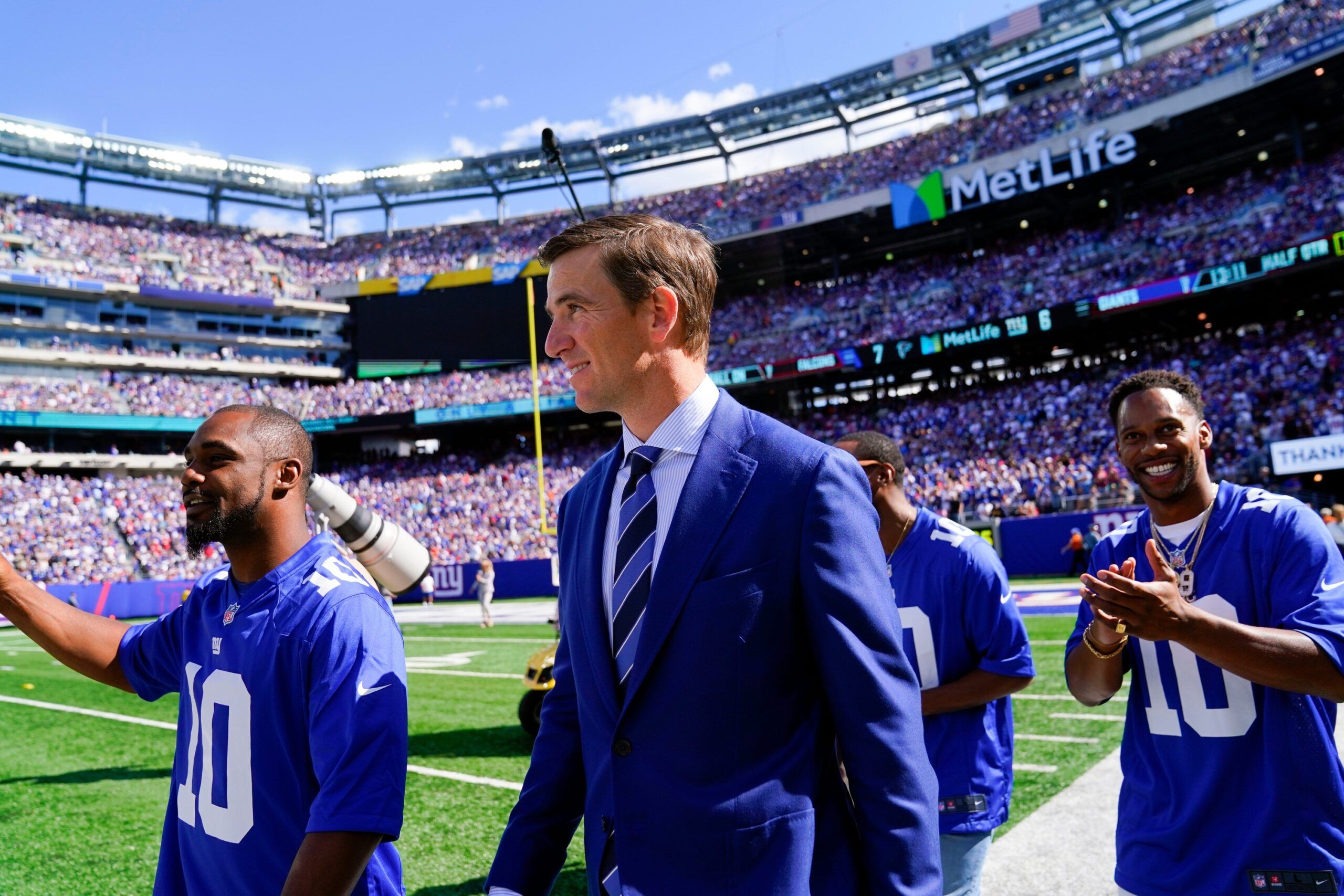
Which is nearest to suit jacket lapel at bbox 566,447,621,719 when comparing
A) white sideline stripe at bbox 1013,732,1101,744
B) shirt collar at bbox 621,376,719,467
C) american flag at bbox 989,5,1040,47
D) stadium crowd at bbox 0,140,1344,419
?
shirt collar at bbox 621,376,719,467

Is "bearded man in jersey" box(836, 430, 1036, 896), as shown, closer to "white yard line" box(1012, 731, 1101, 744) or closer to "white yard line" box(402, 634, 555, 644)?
"white yard line" box(1012, 731, 1101, 744)

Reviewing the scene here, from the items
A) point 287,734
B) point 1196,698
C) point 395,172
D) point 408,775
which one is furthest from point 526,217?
point 1196,698

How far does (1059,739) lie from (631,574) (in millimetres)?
7006

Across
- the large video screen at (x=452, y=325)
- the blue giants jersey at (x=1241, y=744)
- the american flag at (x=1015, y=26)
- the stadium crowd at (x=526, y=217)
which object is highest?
the american flag at (x=1015, y=26)

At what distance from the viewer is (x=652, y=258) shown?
1.92 m

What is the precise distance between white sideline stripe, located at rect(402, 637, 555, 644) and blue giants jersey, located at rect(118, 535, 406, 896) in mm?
13897

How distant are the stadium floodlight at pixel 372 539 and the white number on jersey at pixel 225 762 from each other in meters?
1.18

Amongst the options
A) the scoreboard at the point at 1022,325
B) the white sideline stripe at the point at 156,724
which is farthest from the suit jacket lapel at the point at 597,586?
the scoreboard at the point at 1022,325

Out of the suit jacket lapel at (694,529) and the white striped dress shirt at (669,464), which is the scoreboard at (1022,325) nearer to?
the white striped dress shirt at (669,464)

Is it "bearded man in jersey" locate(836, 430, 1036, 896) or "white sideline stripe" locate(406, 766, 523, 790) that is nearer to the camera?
"bearded man in jersey" locate(836, 430, 1036, 896)

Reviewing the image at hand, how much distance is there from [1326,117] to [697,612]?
132 ft

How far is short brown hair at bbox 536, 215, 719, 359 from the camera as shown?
1912 millimetres

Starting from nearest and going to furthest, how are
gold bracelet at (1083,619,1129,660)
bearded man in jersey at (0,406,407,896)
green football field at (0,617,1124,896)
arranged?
1. bearded man in jersey at (0,406,407,896)
2. gold bracelet at (1083,619,1129,660)
3. green football field at (0,617,1124,896)

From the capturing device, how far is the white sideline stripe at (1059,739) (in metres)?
7.30
